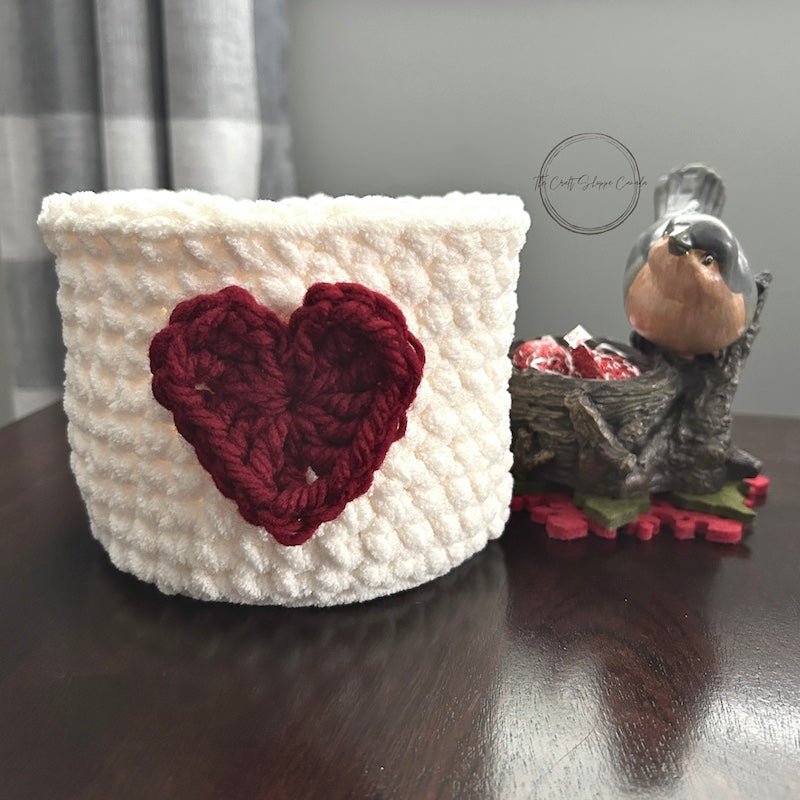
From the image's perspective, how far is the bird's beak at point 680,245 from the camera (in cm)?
51

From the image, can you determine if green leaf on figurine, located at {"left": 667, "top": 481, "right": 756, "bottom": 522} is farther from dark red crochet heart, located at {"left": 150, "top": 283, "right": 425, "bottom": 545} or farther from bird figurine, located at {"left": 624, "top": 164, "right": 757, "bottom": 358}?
dark red crochet heart, located at {"left": 150, "top": 283, "right": 425, "bottom": 545}

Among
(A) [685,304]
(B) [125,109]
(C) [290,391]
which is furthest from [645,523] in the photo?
(B) [125,109]

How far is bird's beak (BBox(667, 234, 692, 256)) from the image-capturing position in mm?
514

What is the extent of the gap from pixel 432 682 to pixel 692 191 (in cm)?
40

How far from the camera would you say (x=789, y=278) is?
0.80 m

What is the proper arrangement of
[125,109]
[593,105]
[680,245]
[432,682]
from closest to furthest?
1. [432,682]
2. [680,245]
3. [593,105]
4. [125,109]

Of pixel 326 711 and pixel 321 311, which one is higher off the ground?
pixel 321 311

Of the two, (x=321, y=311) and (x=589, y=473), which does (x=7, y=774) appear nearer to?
(x=321, y=311)

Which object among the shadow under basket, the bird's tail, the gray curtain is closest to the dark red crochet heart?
the shadow under basket

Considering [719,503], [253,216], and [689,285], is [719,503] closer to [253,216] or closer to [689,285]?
[689,285]

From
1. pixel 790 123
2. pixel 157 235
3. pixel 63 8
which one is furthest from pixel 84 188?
pixel 790 123

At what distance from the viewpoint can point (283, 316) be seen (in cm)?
41

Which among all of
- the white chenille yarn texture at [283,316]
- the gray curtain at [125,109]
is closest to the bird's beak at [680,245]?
the white chenille yarn texture at [283,316]

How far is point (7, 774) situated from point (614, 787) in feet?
0.77
